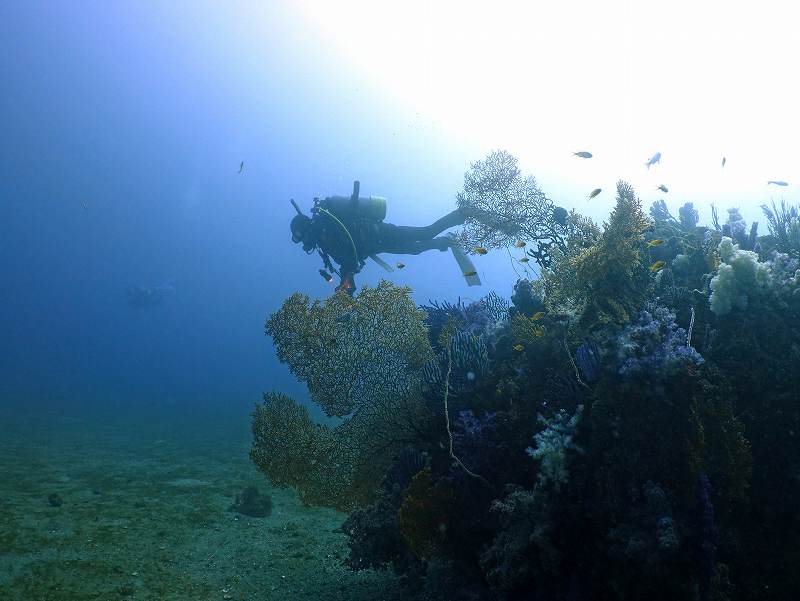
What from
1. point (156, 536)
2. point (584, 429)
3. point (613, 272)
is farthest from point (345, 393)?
point (156, 536)

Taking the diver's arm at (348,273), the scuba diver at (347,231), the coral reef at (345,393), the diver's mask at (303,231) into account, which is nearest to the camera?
the coral reef at (345,393)

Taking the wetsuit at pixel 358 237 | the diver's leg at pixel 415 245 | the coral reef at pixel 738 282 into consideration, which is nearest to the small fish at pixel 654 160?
the wetsuit at pixel 358 237

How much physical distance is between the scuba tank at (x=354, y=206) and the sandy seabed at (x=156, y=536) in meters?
7.64

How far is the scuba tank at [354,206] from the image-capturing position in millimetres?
11104

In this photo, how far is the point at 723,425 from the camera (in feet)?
10.3

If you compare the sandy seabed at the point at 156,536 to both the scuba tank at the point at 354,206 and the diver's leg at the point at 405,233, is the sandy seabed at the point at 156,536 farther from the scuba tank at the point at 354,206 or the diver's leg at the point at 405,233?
the scuba tank at the point at 354,206

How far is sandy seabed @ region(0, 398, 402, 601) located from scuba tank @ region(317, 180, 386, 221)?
7.64 meters

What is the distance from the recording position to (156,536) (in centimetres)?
683

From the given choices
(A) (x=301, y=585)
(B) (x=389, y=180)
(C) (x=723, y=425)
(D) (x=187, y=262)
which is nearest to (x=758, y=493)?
(C) (x=723, y=425)

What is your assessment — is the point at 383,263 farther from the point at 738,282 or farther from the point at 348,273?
the point at 738,282

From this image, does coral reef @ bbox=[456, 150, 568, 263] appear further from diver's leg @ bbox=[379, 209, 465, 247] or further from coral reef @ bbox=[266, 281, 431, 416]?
coral reef @ bbox=[266, 281, 431, 416]

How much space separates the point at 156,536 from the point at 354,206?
27.8 ft

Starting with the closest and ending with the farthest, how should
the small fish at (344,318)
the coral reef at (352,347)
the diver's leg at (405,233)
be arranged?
the coral reef at (352,347)
the small fish at (344,318)
the diver's leg at (405,233)

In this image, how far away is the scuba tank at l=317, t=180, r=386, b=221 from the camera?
11.1 meters
